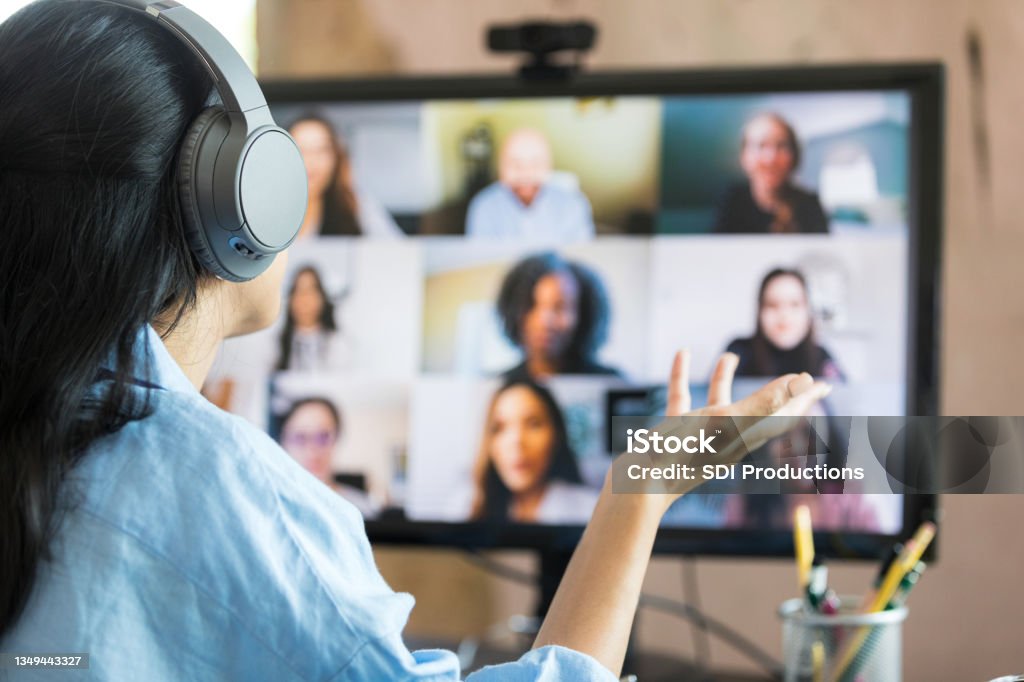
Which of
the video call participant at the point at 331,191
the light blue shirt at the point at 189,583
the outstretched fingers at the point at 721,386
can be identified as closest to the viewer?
→ the light blue shirt at the point at 189,583

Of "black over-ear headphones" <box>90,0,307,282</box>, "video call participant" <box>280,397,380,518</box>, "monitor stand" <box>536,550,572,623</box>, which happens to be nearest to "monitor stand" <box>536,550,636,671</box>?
"monitor stand" <box>536,550,572,623</box>

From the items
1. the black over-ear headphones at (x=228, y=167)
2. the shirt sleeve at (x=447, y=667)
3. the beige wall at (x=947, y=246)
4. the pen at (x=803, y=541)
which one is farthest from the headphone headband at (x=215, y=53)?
the beige wall at (x=947, y=246)

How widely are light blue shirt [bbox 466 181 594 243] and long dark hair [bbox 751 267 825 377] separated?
6.9 inches

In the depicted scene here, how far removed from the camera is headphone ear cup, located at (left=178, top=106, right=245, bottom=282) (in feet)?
1.56

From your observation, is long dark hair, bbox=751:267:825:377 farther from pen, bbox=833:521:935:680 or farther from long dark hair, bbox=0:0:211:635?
long dark hair, bbox=0:0:211:635

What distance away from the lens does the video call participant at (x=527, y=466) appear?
93cm

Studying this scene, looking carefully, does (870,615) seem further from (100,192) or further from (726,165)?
(100,192)

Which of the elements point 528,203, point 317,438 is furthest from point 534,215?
point 317,438

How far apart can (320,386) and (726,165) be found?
45cm

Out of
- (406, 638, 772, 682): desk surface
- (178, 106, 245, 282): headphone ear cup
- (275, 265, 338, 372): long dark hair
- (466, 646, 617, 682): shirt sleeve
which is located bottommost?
(406, 638, 772, 682): desk surface

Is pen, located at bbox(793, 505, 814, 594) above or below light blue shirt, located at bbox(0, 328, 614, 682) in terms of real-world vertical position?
below

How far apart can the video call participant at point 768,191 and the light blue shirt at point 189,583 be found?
0.60 meters

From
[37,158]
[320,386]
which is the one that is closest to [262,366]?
[320,386]

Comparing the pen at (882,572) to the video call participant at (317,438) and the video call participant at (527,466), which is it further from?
the video call participant at (317,438)
